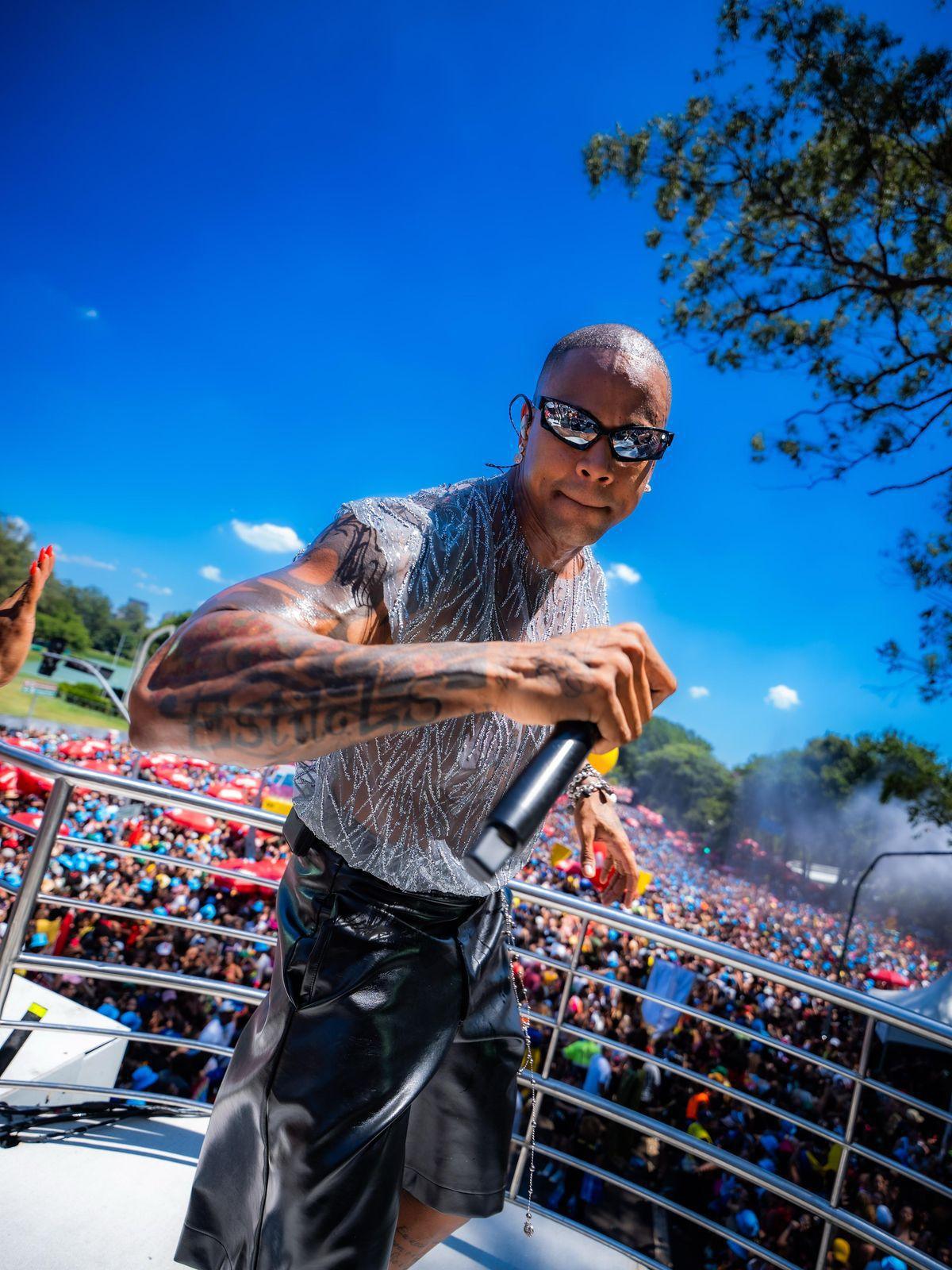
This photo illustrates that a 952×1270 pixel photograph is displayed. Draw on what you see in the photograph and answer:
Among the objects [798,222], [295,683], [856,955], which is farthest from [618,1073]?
[856,955]

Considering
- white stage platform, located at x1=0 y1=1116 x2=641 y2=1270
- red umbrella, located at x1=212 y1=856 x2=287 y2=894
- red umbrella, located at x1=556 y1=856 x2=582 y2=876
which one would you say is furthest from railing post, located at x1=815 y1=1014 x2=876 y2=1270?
red umbrella, located at x1=556 y1=856 x2=582 y2=876

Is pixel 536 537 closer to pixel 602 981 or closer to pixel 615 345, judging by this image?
pixel 615 345

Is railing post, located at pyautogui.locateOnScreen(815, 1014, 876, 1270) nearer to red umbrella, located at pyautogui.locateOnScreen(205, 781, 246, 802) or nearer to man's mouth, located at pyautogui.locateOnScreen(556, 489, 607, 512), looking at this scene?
man's mouth, located at pyautogui.locateOnScreen(556, 489, 607, 512)

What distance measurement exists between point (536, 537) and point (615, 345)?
0.37 meters

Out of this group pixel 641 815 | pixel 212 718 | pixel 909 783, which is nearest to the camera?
pixel 212 718

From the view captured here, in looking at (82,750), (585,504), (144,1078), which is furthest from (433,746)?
(82,750)

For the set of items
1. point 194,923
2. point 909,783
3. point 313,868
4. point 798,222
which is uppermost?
point 798,222

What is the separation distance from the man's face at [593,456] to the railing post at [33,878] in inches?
64.7

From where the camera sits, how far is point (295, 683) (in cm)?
90

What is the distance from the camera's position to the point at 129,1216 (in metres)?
2.03

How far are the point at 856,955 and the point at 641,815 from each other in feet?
67.1

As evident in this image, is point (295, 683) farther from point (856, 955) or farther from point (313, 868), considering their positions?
point (856, 955)

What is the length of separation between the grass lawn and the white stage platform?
49374 millimetres

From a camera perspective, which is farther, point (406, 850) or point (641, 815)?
point (641, 815)
